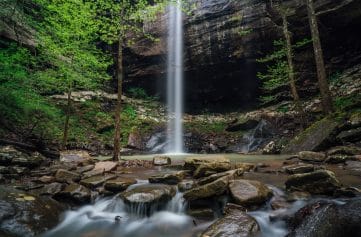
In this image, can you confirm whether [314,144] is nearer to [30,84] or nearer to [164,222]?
[164,222]

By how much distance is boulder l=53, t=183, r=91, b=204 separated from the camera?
6.66 m

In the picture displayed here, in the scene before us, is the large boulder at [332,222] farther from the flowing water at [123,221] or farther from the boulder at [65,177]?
the boulder at [65,177]

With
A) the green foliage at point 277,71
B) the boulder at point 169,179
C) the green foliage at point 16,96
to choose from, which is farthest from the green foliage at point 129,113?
the boulder at point 169,179

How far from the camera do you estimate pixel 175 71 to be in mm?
24047

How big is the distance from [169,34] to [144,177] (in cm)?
1727

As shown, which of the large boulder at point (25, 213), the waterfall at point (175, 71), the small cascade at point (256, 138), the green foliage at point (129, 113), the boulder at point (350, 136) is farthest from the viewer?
the waterfall at point (175, 71)

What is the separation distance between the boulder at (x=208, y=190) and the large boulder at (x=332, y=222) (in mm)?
1776

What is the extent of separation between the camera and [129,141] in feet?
58.3

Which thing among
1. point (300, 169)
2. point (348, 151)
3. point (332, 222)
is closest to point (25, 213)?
point (332, 222)

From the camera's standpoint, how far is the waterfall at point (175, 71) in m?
A: 22.6

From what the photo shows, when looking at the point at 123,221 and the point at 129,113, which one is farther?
the point at 129,113

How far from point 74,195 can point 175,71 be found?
1834 cm

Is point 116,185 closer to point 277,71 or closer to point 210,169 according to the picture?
point 210,169

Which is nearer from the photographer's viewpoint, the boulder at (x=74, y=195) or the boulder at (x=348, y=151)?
the boulder at (x=74, y=195)
